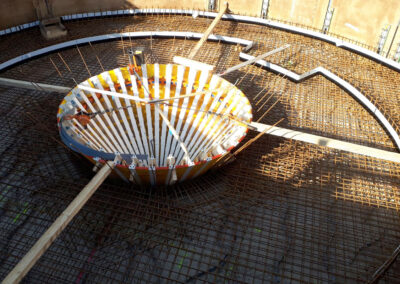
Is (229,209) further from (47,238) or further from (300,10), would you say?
(300,10)

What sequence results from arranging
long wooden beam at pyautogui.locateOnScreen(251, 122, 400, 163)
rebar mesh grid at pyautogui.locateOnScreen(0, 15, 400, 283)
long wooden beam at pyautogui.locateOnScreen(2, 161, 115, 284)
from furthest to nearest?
1. long wooden beam at pyautogui.locateOnScreen(251, 122, 400, 163)
2. rebar mesh grid at pyautogui.locateOnScreen(0, 15, 400, 283)
3. long wooden beam at pyautogui.locateOnScreen(2, 161, 115, 284)

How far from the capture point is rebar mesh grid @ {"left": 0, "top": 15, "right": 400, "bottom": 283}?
311 inches

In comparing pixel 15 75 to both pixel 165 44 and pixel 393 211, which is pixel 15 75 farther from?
pixel 393 211

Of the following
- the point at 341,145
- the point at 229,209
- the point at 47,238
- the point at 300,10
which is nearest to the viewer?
the point at 47,238

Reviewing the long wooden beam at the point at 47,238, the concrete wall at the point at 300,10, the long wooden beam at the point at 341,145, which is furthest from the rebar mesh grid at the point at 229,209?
the concrete wall at the point at 300,10

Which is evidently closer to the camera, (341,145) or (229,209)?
(229,209)

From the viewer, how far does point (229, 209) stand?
9070mm

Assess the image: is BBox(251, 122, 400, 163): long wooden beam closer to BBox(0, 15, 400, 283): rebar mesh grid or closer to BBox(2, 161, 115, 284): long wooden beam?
BBox(0, 15, 400, 283): rebar mesh grid

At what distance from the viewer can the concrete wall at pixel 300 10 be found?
574 inches

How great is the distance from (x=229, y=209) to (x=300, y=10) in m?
11.5

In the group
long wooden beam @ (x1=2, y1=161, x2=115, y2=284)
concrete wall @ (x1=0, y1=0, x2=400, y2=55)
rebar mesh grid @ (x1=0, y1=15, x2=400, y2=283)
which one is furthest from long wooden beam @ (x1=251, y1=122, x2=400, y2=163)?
concrete wall @ (x1=0, y1=0, x2=400, y2=55)

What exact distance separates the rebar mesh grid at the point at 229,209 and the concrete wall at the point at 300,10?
12.2 ft

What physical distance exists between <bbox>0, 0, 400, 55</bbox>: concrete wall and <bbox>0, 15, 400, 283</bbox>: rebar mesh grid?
3728mm

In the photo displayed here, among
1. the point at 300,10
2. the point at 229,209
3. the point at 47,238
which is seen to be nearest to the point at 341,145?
the point at 229,209
